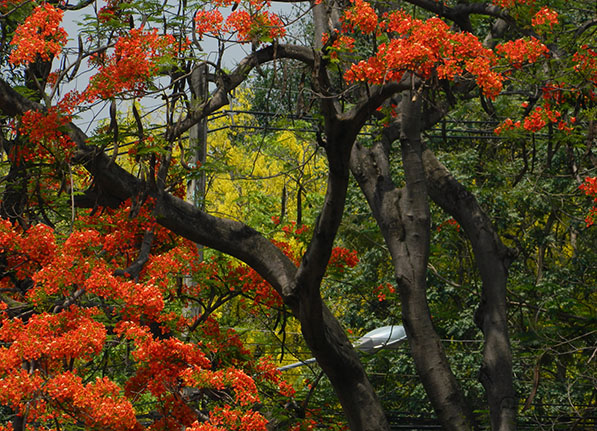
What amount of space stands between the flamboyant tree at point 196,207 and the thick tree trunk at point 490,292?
0.02 m

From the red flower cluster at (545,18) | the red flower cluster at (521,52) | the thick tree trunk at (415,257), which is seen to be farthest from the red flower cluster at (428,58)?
the thick tree trunk at (415,257)

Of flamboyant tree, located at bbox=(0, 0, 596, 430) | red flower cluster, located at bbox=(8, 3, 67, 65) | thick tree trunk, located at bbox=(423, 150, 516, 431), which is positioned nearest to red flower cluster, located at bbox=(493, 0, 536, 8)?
flamboyant tree, located at bbox=(0, 0, 596, 430)

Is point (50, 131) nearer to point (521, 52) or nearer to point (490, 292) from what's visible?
point (521, 52)

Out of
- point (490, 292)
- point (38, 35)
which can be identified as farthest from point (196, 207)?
point (490, 292)

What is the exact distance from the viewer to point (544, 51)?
6949 mm

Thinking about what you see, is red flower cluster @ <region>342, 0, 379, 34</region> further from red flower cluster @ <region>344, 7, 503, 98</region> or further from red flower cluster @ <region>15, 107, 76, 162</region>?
red flower cluster @ <region>15, 107, 76, 162</region>

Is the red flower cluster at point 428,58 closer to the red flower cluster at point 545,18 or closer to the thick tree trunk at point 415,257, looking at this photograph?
the red flower cluster at point 545,18

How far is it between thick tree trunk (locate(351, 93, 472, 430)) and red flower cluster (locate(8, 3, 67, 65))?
138 inches

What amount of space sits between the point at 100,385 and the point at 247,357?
3.29m

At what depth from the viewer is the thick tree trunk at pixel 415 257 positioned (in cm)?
762

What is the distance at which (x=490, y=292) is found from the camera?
827cm

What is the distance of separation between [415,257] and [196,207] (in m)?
2.31

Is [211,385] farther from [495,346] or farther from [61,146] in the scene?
[495,346]

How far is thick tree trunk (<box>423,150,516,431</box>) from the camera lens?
26.0 feet
